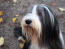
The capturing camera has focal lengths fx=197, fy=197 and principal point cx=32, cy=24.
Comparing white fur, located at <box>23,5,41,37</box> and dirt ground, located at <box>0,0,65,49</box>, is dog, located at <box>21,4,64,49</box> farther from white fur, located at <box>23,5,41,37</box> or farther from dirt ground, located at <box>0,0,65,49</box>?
dirt ground, located at <box>0,0,65,49</box>

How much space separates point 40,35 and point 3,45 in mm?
1210

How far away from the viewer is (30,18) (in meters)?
2.29

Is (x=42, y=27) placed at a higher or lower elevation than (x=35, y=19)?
lower

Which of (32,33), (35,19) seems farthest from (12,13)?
(35,19)

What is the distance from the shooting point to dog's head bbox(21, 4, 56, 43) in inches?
90.4

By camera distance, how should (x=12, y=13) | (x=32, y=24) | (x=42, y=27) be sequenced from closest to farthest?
1. (x=32, y=24)
2. (x=42, y=27)
3. (x=12, y=13)

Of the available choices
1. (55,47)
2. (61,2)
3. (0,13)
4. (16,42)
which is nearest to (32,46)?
Result: (55,47)

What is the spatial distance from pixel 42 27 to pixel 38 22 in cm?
10

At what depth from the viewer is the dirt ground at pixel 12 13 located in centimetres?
359

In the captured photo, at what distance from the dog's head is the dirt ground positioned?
114 cm

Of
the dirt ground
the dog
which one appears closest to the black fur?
the dog

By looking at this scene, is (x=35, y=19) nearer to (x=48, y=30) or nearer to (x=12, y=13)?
(x=48, y=30)

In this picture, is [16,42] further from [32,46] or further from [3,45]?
[32,46]

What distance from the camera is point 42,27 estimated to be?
7.89 feet
